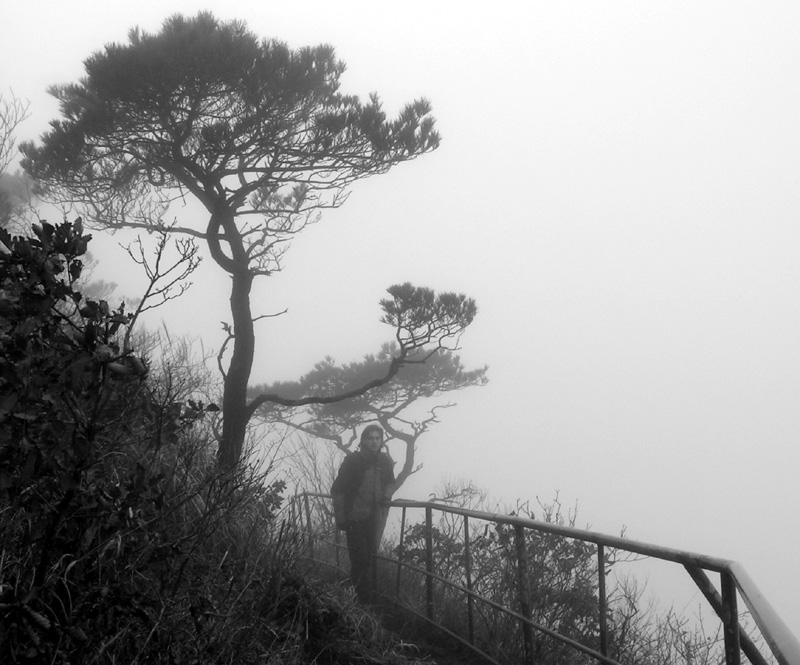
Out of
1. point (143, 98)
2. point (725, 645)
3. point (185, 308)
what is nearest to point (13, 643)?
point (725, 645)

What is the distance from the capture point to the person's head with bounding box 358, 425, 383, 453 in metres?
7.84

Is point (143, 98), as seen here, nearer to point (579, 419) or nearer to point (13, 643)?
point (13, 643)

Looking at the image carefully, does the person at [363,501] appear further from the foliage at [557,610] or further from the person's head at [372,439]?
→ the foliage at [557,610]

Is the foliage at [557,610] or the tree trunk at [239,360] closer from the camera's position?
the foliage at [557,610]

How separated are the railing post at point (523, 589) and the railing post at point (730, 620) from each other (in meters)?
1.75

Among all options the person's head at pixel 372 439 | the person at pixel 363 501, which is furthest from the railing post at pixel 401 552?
the person's head at pixel 372 439

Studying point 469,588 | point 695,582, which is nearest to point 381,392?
point 469,588

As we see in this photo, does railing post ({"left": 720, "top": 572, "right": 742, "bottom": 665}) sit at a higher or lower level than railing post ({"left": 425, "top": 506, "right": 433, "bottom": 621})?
lower

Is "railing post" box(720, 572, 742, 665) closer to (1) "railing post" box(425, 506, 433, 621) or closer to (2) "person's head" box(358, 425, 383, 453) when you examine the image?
(1) "railing post" box(425, 506, 433, 621)

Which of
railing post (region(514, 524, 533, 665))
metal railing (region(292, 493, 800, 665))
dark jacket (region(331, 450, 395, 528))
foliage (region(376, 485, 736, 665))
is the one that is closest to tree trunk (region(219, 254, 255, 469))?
dark jacket (region(331, 450, 395, 528))

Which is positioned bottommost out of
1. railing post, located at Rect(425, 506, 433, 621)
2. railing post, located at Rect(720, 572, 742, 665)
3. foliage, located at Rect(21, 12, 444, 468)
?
railing post, located at Rect(720, 572, 742, 665)

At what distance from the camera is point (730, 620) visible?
9.98ft

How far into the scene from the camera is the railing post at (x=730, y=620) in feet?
9.91

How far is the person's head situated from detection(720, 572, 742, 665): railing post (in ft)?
16.0
